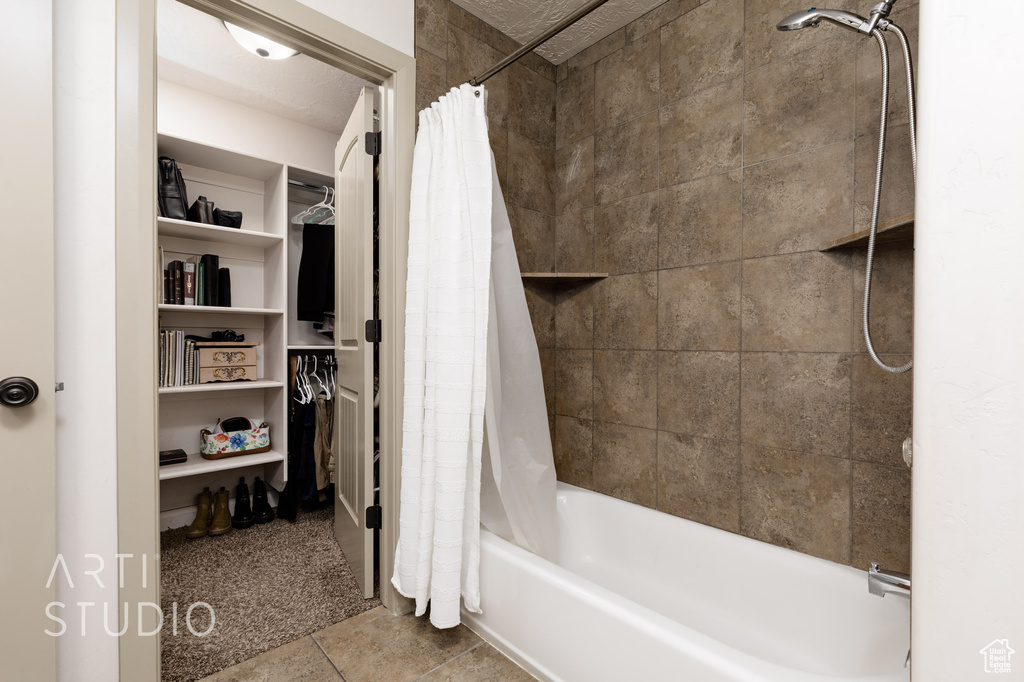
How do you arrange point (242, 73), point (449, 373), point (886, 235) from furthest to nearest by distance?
point (242, 73) → point (449, 373) → point (886, 235)

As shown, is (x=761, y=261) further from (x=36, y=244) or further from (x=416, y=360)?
(x=36, y=244)

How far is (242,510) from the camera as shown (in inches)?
107

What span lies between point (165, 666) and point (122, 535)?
1.99 ft

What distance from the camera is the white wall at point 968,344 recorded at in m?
0.65

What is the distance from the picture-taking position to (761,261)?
1.66 m

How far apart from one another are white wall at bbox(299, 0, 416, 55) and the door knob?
1345 millimetres

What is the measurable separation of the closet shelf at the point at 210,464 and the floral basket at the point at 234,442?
1.2 inches

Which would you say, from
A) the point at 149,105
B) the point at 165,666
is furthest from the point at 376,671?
the point at 149,105

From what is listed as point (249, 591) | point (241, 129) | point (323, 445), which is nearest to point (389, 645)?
point (249, 591)

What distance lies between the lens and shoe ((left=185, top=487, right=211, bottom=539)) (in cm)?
256

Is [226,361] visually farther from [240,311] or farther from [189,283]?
[189,283]

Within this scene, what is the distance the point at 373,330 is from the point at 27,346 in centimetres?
96

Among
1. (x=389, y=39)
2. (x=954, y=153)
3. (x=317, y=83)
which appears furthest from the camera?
(x=317, y=83)

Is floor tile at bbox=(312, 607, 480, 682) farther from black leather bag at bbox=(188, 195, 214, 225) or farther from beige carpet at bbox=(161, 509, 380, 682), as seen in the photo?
black leather bag at bbox=(188, 195, 214, 225)
